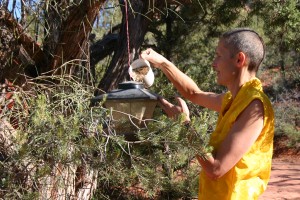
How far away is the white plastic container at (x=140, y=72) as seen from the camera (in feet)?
7.33

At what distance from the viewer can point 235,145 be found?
1.78 m

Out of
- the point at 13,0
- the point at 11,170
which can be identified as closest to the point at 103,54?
the point at 13,0

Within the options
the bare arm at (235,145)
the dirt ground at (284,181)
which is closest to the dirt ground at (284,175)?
the dirt ground at (284,181)

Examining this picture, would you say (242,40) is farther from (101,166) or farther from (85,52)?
(85,52)

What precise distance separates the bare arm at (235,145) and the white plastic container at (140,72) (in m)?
0.56

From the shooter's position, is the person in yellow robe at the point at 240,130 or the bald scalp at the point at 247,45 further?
the bald scalp at the point at 247,45

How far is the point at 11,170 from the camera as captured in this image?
247 cm

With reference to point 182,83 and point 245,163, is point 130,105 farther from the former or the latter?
point 245,163

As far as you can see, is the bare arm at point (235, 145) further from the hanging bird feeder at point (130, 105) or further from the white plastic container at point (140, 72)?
the white plastic container at point (140, 72)

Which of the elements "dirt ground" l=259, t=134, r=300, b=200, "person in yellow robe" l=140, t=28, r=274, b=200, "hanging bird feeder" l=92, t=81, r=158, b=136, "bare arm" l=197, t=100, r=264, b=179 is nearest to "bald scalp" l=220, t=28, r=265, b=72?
"person in yellow robe" l=140, t=28, r=274, b=200

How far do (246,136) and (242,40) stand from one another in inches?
14.4

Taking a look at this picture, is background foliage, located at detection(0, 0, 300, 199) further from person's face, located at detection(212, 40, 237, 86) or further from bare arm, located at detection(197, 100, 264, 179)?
person's face, located at detection(212, 40, 237, 86)

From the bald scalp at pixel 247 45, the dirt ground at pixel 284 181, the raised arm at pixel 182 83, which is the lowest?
the dirt ground at pixel 284 181

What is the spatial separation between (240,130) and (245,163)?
14cm
